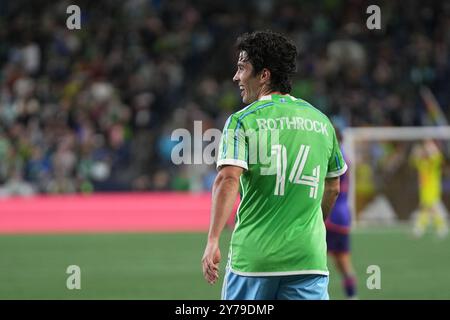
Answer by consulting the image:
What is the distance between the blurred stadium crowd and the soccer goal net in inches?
69.4

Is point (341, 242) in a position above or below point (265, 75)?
below

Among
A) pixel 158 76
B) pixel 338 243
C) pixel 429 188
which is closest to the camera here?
pixel 338 243

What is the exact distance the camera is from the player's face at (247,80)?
571 centimetres

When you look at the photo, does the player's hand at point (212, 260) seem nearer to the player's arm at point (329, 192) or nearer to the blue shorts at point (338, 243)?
the player's arm at point (329, 192)

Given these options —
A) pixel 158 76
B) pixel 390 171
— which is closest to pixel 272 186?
pixel 390 171

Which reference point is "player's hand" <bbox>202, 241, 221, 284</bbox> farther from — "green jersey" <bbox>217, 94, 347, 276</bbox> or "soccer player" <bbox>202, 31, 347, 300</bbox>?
"green jersey" <bbox>217, 94, 347, 276</bbox>

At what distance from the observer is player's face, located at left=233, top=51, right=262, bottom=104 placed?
5.71 m

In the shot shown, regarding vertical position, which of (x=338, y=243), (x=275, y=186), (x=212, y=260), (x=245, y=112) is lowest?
(x=338, y=243)

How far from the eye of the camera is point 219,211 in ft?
17.9

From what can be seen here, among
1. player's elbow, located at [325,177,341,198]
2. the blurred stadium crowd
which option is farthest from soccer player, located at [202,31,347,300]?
the blurred stadium crowd

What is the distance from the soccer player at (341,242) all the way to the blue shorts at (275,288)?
248 inches

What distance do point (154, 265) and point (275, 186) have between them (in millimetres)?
10433

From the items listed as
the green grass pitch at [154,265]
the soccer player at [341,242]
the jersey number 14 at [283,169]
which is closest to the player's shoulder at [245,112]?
the jersey number 14 at [283,169]

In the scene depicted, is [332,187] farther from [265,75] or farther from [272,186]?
[265,75]
